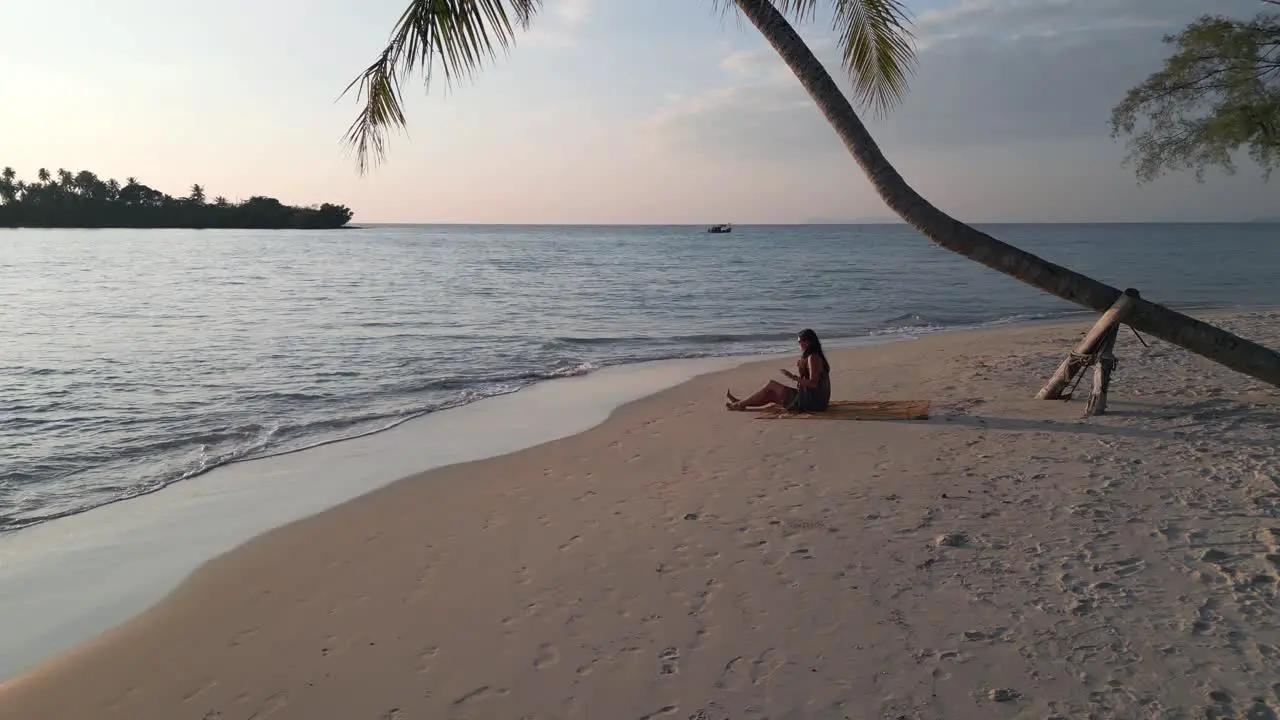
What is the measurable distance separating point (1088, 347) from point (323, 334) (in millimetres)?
15881

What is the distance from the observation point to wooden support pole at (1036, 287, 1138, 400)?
668 cm

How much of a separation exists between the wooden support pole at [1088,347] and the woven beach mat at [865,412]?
144 centimetres

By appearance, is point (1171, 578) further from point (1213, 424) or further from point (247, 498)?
point (247, 498)

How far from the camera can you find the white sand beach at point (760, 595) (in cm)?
369

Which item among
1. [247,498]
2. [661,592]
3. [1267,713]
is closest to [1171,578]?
[1267,713]

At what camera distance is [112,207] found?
4141 inches

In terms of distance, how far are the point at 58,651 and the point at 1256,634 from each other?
21.5 feet

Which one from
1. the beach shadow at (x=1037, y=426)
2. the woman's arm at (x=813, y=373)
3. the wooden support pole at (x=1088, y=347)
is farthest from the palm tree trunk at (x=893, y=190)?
the woman's arm at (x=813, y=373)

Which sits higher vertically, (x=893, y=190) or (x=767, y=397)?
(x=893, y=190)

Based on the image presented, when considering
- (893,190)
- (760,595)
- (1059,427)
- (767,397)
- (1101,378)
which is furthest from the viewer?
(767,397)

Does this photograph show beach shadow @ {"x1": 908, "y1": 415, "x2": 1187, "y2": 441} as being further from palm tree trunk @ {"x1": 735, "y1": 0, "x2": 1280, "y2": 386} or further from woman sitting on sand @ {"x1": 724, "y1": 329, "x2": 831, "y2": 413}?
palm tree trunk @ {"x1": 735, "y1": 0, "x2": 1280, "y2": 386}

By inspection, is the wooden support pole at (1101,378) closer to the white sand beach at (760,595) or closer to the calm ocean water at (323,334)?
the white sand beach at (760,595)

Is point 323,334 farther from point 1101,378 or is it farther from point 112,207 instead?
point 112,207

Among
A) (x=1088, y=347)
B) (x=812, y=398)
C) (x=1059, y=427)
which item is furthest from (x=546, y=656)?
(x=1088, y=347)
